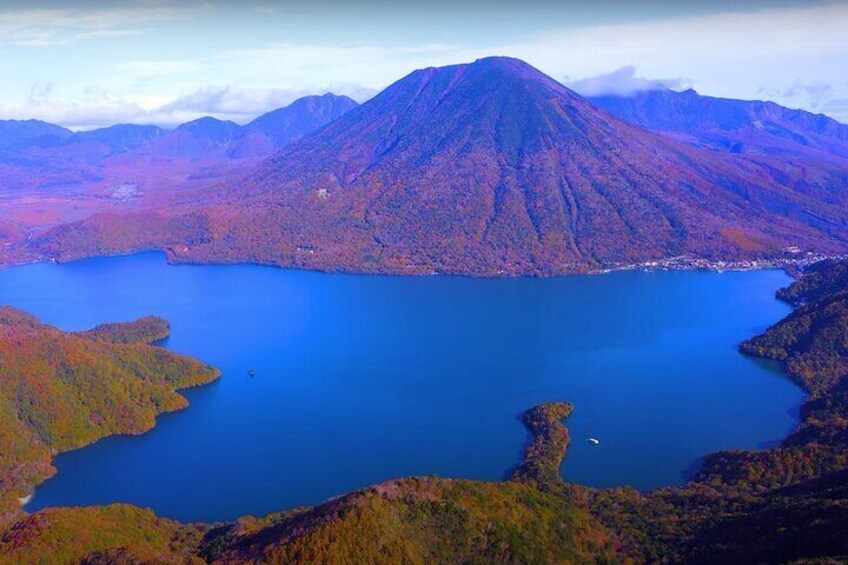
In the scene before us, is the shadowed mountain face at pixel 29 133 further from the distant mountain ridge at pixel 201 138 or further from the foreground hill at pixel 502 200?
the foreground hill at pixel 502 200

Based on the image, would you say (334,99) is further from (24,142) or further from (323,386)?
(323,386)

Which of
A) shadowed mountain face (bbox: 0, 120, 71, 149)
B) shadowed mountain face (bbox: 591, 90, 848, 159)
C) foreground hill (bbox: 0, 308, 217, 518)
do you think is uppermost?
shadowed mountain face (bbox: 591, 90, 848, 159)

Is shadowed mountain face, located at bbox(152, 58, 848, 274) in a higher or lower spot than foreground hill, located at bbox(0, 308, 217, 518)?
higher

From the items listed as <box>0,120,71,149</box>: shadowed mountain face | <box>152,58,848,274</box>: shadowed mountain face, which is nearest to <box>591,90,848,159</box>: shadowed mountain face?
<box>152,58,848,274</box>: shadowed mountain face

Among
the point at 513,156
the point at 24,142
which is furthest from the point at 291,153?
the point at 24,142

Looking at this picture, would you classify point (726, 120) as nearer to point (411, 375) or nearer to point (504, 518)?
point (411, 375)

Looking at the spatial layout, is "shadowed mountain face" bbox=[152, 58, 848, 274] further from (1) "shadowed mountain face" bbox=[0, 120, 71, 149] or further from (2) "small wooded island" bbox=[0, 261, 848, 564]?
(1) "shadowed mountain face" bbox=[0, 120, 71, 149]

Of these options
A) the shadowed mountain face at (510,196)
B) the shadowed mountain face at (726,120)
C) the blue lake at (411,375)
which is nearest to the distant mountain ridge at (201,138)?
the shadowed mountain face at (726,120)
